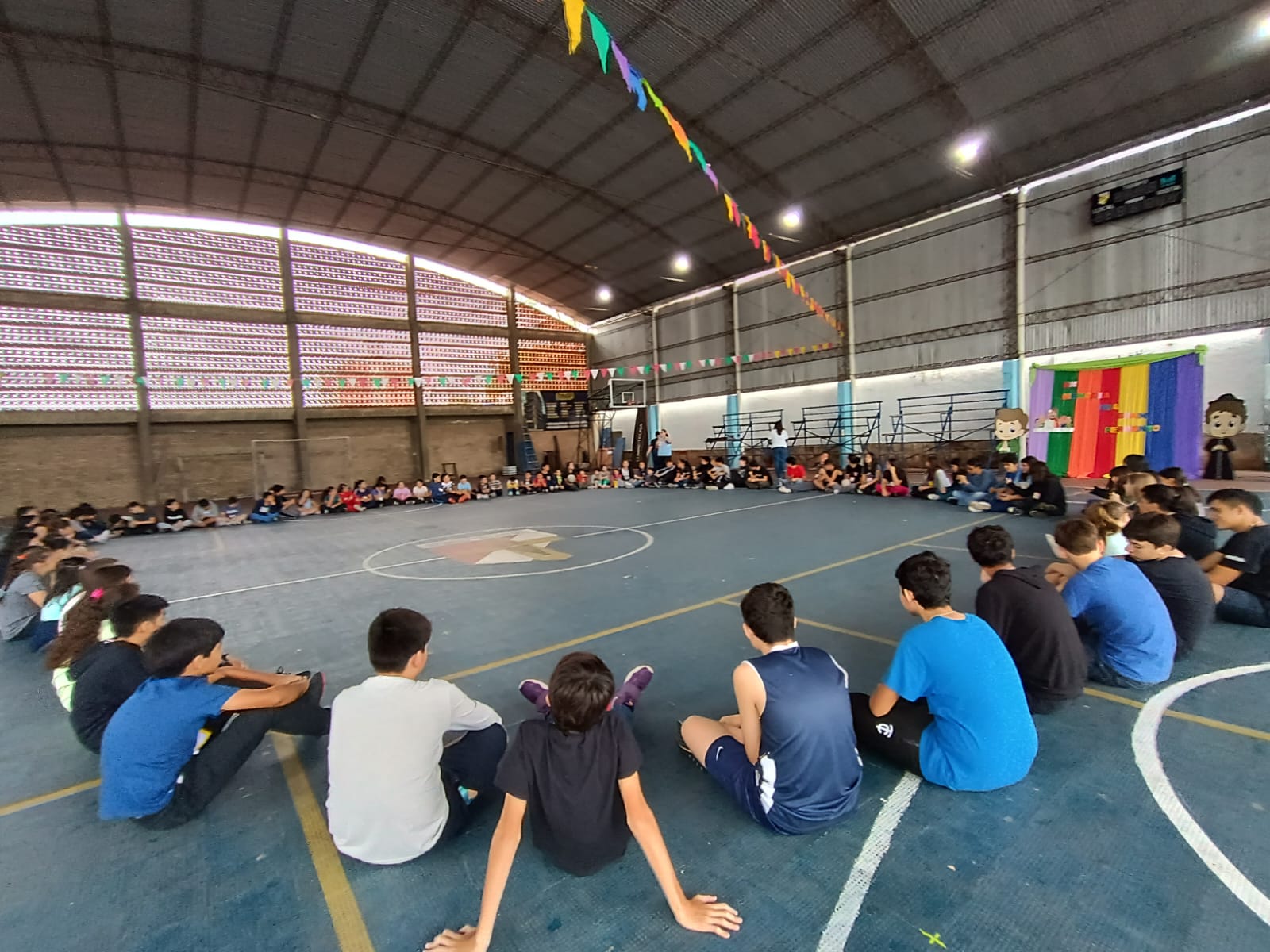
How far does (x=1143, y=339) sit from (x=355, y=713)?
16082mm

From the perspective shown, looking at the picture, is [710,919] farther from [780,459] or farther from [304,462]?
[304,462]

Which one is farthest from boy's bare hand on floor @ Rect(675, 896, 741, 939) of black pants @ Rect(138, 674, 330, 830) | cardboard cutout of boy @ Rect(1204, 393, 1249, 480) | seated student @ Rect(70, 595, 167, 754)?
cardboard cutout of boy @ Rect(1204, 393, 1249, 480)

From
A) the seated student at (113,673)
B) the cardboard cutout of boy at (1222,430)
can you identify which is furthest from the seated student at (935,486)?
the seated student at (113,673)

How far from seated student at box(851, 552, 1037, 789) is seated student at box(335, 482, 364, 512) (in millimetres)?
16180

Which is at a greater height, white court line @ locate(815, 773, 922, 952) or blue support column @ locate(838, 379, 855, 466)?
blue support column @ locate(838, 379, 855, 466)

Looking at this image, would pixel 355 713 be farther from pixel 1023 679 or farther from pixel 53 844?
pixel 1023 679

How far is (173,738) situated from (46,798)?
3.74 feet

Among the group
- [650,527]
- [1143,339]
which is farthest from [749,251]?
[650,527]

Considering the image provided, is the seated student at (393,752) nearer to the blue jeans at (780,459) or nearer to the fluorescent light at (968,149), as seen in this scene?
the blue jeans at (780,459)

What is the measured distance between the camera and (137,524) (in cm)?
1336

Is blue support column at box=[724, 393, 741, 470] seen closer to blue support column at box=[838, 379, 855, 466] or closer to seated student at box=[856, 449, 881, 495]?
blue support column at box=[838, 379, 855, 466]

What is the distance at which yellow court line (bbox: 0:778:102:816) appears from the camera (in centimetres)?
257

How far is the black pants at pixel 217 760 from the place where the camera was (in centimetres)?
232

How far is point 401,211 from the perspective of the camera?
715 inches
